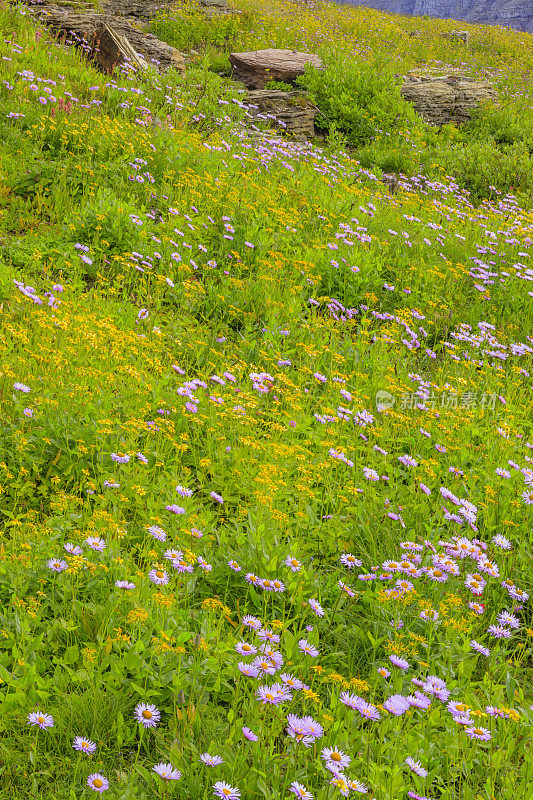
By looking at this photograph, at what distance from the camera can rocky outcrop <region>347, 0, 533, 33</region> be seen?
51156 mm

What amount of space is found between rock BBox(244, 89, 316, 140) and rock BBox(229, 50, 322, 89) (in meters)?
0.61

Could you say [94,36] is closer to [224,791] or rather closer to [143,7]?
[143,7]

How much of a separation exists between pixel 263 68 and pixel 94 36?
3384mm

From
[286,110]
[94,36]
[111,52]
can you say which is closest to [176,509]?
[111,52]

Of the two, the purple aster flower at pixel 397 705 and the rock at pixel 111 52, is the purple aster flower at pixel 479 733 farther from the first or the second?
the rock at pixel 111 52

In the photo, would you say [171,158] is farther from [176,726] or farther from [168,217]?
[176,726]

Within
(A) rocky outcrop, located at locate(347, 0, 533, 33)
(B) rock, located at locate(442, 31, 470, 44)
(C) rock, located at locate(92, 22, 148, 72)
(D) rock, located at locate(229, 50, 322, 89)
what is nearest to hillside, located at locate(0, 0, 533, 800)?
(C) rock, located at locate(92, 22, 148, 72)

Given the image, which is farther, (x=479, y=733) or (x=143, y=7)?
(x=143, y=7)

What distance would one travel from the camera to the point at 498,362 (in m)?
5.59

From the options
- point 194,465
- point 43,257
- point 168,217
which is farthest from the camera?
point 168,217

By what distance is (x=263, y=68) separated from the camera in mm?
12023

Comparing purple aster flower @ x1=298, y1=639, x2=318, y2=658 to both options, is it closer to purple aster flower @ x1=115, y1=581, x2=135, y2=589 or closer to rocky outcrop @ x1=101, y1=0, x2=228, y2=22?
purple aster flower @ x1=115, y1=581, x2=135, y2=589

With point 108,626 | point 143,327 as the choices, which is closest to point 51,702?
point 108,626

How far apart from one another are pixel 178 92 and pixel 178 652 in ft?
29.2
